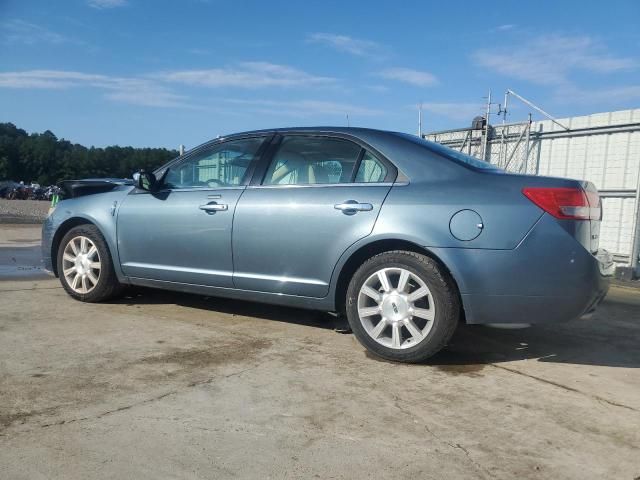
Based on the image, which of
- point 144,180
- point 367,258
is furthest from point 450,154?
point 144,180

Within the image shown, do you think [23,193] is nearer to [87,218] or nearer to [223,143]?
[87,218]

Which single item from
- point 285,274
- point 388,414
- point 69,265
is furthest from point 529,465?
point 69,265

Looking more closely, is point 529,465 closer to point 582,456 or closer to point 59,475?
point 582,456

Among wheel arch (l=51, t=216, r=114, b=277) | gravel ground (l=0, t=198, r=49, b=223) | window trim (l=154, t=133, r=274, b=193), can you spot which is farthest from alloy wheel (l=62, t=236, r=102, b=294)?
gravel ground (l=0, t=198, r=49, b=223)

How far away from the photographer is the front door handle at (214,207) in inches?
168

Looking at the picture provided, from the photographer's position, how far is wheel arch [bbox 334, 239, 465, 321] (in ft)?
11.6

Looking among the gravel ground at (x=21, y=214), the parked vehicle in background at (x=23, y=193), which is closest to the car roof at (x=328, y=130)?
the gravel ground at (x=21, y=214)

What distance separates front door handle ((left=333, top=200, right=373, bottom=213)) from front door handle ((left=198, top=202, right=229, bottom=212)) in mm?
948

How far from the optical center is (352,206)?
3740 millimetres

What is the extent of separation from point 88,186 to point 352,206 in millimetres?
2775

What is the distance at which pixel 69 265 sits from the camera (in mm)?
5082

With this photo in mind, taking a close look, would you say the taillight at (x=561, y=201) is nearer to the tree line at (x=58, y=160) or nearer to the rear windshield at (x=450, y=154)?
the rear windshield at (x=450, y=154)

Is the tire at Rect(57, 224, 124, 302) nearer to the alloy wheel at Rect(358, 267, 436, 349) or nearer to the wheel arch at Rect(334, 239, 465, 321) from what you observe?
the wheel arch at Rect(334, 239, 465, 321)

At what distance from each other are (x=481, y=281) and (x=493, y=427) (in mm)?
993
